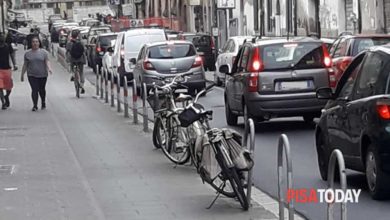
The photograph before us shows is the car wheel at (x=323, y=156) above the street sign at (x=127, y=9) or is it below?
below

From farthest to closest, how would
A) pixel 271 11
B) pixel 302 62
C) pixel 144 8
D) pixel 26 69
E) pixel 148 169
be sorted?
pixel 144 8 < pixel 271 11 < pixel 26 69 < pixel 302 62 < pixel 148 169

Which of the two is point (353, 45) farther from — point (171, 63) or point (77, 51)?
point (77, 51)

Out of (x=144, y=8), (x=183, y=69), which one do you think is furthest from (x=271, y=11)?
(x=144, y=8)

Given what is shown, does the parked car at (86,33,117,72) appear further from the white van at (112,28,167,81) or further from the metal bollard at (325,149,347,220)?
the metal bollard at (325,149,347,220)

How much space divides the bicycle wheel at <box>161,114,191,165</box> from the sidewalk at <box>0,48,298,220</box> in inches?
5.7

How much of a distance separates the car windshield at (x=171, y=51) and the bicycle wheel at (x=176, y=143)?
1428 centimetres

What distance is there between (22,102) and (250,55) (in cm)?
1145

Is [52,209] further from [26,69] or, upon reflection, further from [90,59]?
[90,59]

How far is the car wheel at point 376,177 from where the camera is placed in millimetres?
10648

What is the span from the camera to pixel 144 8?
3720 inches

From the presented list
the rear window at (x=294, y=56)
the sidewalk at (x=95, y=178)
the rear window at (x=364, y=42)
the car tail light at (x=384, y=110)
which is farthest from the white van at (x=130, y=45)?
the car tail light at (x=384, y=110)

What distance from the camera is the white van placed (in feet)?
116

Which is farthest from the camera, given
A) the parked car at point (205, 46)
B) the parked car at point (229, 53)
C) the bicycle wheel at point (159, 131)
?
the parked car at point (205, 46)

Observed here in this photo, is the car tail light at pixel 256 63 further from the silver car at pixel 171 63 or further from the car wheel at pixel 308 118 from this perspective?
the silver car at pixel 171 63
